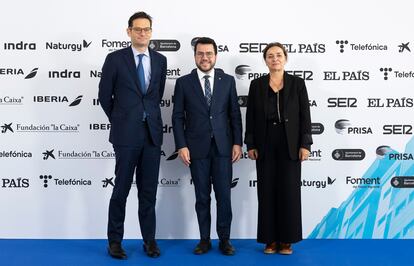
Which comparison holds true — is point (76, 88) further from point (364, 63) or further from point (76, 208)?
point (364, 63)

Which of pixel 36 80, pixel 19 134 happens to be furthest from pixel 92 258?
pixel 36 80

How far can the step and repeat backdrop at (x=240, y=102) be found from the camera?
3.97 meters

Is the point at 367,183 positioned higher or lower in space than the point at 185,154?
lower

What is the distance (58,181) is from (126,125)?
111 centimetres

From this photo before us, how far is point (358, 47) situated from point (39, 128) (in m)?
2.90

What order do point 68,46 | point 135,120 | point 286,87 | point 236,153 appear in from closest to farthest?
point 135,120, point 286,87, point 236,153, point 68,46

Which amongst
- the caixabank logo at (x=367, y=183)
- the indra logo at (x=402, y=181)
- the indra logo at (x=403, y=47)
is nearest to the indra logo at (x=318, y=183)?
the caixabank logo at (x=367, y=183)

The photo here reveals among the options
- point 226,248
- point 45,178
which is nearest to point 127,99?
point 45,178

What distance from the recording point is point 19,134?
4.01m

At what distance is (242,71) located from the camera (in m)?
4.00

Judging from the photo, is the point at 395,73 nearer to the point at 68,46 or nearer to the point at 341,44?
the point at 341,44

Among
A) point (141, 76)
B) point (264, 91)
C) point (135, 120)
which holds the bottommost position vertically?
point (135, 120)

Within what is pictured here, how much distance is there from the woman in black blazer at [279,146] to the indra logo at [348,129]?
67 cm

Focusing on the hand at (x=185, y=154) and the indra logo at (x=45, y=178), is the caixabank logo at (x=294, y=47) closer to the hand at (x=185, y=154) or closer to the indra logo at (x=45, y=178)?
the hand at (x=185, y=154)
